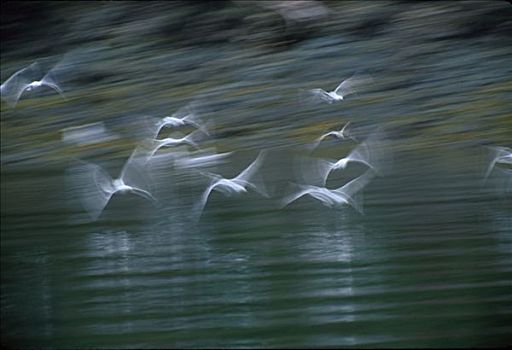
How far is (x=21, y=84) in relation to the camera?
445 centimetres

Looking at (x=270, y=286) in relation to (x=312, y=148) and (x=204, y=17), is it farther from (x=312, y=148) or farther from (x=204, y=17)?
(x=204, y=17)

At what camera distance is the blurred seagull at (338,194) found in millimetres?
3498

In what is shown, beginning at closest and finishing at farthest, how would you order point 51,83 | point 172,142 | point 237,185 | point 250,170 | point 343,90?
point 237,185
point 250,170
point 172,142
point 343,90
point 51,83

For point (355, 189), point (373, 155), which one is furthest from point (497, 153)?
point (355, 189)

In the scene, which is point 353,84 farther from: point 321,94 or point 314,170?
point 314,170

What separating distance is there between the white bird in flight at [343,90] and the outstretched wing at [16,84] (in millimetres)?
1265

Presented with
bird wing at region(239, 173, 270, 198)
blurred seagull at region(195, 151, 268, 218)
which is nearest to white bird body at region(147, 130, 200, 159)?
blurred seagull at region(195, 151, 268, 218)

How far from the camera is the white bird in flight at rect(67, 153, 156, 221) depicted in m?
3.63

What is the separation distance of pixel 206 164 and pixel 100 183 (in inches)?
16.5

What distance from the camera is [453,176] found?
11.9ft

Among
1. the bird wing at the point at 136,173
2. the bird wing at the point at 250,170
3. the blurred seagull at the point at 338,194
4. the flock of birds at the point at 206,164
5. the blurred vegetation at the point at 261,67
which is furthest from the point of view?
the blurred vegetation at the point at 261,67

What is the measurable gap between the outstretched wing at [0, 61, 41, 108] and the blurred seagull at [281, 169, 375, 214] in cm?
149

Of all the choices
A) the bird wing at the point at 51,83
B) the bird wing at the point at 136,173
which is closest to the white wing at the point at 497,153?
the bird wing at the point at 136,173

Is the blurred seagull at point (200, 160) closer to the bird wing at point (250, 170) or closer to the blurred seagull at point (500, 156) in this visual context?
the bird wing at point (250, 170)
